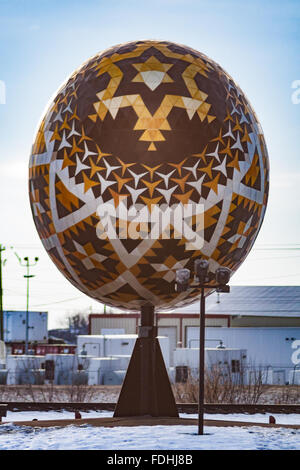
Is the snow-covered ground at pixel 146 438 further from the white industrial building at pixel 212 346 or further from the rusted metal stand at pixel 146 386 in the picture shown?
the white industrial building at pixel 212 346

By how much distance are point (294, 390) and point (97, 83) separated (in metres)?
19.3

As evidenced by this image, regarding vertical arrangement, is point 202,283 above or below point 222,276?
below

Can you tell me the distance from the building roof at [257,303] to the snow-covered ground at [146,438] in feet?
150

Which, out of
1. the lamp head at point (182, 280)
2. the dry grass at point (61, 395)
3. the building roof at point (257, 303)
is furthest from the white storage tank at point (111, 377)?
the lamp head at point (182, 280)

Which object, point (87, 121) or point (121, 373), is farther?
point (121, 373)

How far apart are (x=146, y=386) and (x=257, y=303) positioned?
48.0 metres

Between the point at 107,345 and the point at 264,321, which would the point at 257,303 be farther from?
the point at 107,345

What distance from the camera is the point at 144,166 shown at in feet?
41.6

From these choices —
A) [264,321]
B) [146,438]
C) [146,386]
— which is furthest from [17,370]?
[146,438]

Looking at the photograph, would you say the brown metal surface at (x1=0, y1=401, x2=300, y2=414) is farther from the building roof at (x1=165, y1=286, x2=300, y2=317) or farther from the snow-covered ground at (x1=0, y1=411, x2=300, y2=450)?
the building roof at (x1=165, y1=286, x2=300, y2=317)

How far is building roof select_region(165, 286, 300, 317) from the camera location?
195 ft

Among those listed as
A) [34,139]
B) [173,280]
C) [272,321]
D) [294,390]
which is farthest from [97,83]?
[272,321]
